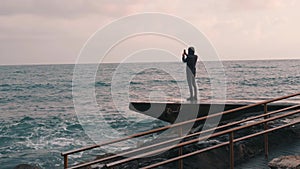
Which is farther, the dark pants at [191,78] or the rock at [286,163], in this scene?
the dark pants at [191,78]

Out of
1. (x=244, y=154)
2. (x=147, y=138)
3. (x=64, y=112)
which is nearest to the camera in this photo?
(x=244, y=154)

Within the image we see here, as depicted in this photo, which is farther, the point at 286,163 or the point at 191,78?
the point at 191,78

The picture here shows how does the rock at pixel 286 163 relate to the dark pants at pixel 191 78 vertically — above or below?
below

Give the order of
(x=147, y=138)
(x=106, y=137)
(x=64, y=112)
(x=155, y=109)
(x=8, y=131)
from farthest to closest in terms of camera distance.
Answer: (x=64, y=112), (x=8, y=131), (x=106, y=137), (x=147, y=138), (x=155, y=109)

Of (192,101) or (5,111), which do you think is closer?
(192,101)

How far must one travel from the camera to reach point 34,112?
31500 millimetres

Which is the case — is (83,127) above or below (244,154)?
below

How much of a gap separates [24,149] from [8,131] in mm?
5229

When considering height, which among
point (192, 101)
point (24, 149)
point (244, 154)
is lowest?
point (24, 149)

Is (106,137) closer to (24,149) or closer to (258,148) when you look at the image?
(24,149)

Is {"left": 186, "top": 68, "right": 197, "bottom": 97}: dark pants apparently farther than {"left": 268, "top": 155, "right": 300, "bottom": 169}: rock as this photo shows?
Yes

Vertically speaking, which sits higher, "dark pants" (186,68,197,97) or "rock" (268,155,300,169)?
"dark pants" (186,68,197,97)

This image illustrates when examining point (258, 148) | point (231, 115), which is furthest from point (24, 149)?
point (258, 148)

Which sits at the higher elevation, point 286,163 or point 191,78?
point 191,78
